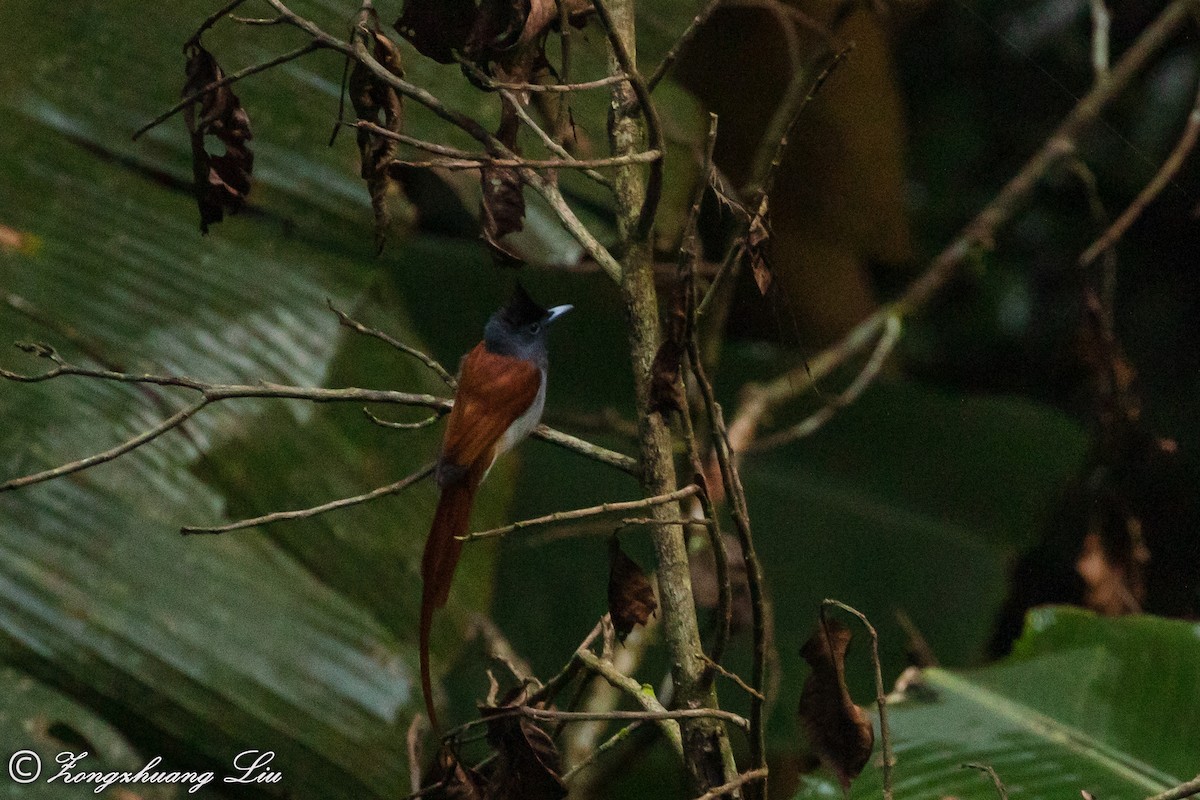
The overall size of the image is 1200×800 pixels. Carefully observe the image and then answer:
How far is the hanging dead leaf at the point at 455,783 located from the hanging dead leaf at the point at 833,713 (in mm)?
285

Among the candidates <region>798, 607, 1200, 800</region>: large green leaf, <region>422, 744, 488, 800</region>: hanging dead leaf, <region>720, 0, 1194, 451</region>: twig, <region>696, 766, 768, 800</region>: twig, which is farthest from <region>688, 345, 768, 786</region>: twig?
<region>720, 0, 1194, 451</region>: twig

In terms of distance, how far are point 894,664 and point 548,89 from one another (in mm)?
2387

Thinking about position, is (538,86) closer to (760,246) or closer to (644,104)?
(644,104)

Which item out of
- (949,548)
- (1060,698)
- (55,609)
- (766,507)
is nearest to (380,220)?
(55,609)

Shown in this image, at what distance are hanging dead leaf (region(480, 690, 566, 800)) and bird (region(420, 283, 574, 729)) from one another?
8 cm

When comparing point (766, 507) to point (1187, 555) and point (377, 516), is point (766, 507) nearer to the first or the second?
point (1187, 555)

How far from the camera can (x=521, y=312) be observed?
1333 millimetres

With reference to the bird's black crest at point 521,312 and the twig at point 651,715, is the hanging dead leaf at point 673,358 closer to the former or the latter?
the twig at point 651,715

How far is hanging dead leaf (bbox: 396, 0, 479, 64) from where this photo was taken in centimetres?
102

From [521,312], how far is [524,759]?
0.53 meters

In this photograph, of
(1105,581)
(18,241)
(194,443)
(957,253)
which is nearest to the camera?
(194,443)

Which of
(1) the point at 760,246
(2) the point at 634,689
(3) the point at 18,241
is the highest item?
(1) the point at 760,246

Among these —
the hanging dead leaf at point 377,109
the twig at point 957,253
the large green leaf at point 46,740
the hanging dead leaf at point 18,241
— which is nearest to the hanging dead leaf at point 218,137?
the hanging dead leaf at point 377,109

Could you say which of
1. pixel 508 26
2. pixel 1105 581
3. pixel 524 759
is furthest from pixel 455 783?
pixel 1105 581
